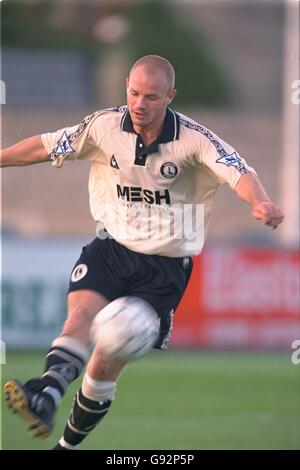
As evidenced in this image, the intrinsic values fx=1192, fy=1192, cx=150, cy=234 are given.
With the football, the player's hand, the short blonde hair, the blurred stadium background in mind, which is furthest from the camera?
the blurred stadium background

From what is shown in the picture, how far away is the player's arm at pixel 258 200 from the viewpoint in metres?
6.42

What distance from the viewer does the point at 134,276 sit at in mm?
7590

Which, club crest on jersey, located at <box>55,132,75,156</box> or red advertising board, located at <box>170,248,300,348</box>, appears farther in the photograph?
red advertising board, located at <box>170,248,300,348</box>

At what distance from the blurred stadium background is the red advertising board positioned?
0.02m

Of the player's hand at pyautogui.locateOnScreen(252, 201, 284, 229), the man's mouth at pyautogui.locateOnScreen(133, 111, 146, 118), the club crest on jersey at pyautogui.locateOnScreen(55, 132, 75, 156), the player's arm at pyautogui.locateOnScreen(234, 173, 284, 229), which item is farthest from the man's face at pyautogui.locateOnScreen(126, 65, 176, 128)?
the player's hand at pyautogui.locateOnScreen(252, 201, 284, 229)

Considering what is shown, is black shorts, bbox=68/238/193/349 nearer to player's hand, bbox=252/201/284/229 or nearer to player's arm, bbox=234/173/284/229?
player's arm, bbox=234/173/284/229

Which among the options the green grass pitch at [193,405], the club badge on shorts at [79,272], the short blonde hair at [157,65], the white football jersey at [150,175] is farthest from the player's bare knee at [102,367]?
the short blonde hair at [157,65]

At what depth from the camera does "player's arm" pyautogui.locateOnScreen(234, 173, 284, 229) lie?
6422mm

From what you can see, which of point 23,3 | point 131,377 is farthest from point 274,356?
point 23,3

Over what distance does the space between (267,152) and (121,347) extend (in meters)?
20.8

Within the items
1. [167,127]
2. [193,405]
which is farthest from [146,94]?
[193,405]

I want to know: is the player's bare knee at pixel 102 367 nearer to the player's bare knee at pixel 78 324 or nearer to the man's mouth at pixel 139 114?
the player's bare knee at pixel 78 324

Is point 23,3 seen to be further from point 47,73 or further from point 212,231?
point 212,231

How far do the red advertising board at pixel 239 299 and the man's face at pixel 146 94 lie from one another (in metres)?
9.29
